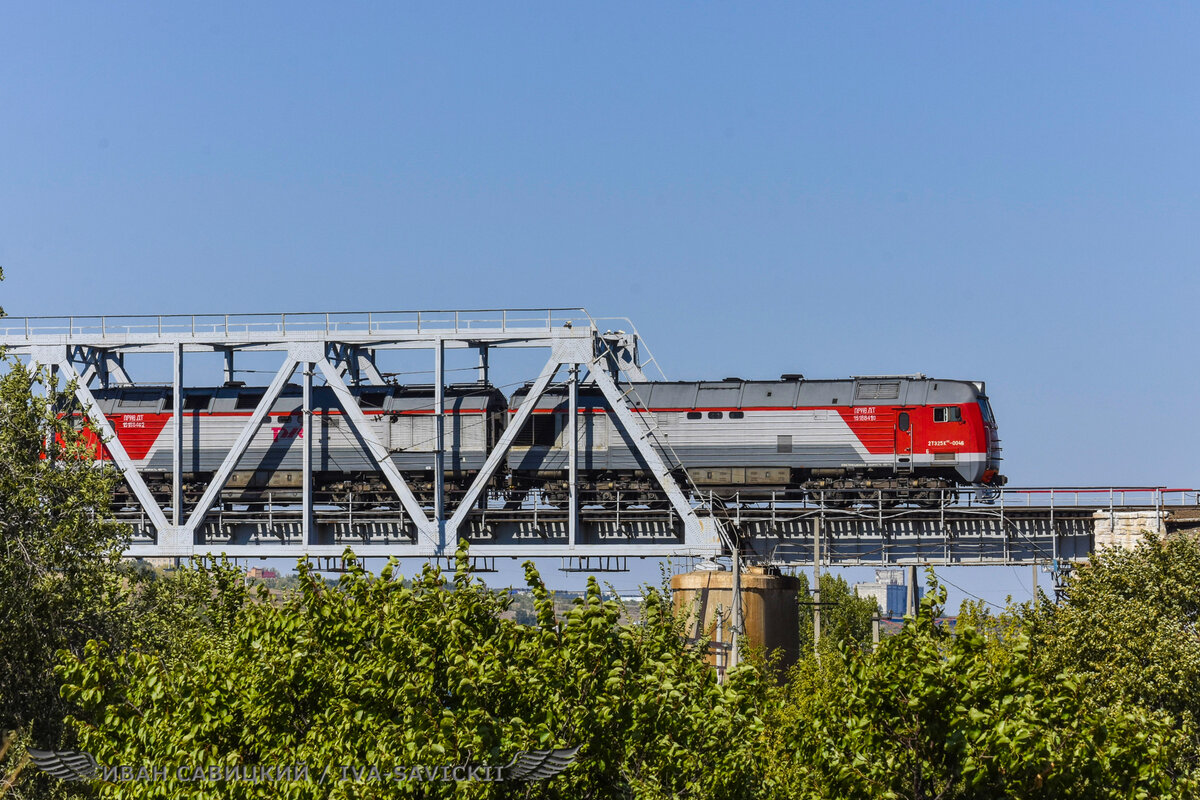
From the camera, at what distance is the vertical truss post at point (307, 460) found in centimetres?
5281

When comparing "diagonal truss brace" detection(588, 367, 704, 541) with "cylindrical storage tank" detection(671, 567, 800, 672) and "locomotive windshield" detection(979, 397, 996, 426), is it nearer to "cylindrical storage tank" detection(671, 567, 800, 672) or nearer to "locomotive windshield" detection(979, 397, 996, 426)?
"cylindrical storage tank" detection(671, 567, 800, 672)

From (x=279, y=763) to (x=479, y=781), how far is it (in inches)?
131

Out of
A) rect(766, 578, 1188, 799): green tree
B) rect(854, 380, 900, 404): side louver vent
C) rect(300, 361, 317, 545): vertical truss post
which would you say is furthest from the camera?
rect(854, 380, 900, 404): side louver vent

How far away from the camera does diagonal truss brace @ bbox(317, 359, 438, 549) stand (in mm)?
52594

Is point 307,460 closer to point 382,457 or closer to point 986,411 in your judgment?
point 382,457

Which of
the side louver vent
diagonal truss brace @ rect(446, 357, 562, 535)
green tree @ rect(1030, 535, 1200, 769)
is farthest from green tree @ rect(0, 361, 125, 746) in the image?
the side louver vent

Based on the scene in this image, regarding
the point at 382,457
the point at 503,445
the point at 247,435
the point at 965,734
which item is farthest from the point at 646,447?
the point at 965,734

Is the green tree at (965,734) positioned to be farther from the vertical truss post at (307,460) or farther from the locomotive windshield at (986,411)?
the vertical truss post at (307,460)

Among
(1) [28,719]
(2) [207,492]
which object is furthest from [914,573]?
(1) [28,719]

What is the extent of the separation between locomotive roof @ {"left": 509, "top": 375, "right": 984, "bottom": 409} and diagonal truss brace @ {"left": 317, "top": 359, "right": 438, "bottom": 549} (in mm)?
6075

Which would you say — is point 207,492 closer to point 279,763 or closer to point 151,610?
point 151,610

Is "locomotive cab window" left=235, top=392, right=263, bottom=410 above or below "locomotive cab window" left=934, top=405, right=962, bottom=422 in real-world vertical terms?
above

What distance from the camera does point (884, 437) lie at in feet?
172

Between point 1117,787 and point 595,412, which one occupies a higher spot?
point 595,412
